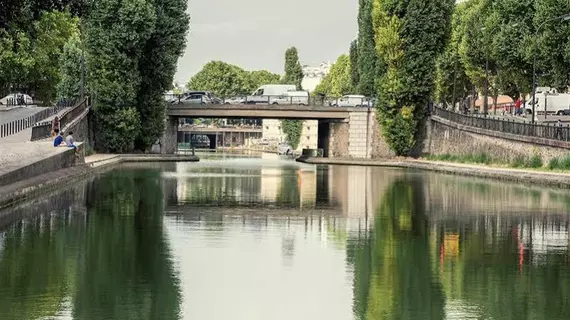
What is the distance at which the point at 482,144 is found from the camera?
7500cm

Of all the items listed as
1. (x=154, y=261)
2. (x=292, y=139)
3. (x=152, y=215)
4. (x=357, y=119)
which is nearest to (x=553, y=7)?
(x=357, y=119)

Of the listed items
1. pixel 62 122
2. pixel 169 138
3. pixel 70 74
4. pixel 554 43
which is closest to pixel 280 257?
pixel 62 122

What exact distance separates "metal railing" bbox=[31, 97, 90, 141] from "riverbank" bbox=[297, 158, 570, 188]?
20611 millimetres

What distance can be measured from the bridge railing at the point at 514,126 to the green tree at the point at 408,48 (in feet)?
9.82

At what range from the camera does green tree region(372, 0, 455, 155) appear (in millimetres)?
82188

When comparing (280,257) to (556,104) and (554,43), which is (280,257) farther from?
(556,104)

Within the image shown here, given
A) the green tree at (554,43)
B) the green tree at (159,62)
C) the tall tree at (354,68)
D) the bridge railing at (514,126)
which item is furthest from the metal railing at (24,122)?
the tall tree at (354,68)

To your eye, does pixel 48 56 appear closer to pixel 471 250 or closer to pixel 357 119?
pixel 357 119

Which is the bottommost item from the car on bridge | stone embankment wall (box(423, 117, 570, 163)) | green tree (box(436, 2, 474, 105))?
stone embankment wall (box(423, 117, 570, 163))

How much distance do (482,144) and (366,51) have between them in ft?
102

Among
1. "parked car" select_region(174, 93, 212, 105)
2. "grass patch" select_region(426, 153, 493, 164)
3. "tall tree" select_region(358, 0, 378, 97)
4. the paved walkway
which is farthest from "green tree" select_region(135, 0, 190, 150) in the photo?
"tall tree" select_region(358, 0, 378, 97)

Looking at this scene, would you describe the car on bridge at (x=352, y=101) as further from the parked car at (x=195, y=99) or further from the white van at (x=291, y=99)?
the parked car at (x=195, y=99)

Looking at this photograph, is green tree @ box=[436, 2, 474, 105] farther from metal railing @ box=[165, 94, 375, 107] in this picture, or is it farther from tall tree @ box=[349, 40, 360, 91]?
metal railing @ box=[165, 94, 375, 107]

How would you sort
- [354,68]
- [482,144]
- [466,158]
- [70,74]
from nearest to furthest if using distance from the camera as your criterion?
[482,144] → [466,158] → [70,74] → [354,68]
